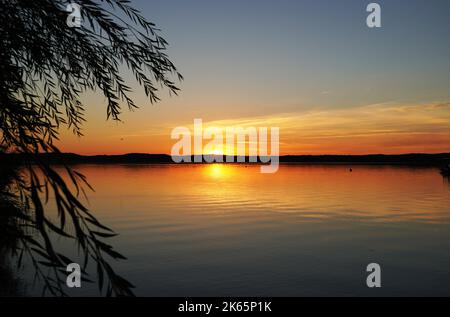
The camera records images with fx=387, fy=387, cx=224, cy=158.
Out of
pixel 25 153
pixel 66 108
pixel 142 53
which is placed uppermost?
pixel 142 53

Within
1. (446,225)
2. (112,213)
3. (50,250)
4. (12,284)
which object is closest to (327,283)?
(12,284)

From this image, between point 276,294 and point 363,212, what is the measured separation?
2246cm

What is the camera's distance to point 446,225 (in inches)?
1053

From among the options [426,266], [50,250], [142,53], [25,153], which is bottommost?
[426,266]

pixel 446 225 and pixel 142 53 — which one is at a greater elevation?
pixel 142 53

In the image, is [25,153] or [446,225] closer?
[25,153]
